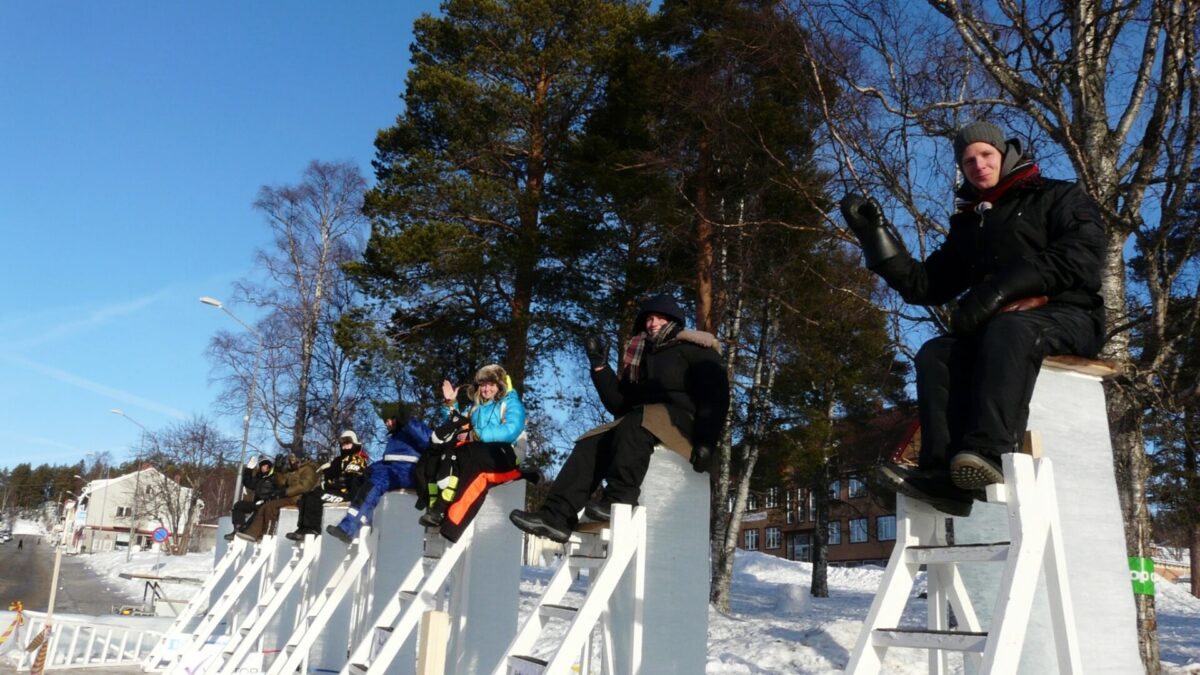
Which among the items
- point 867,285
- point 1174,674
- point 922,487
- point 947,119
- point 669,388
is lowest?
point 1174,674

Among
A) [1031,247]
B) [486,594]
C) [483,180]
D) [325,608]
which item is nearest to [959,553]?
[1031,247]

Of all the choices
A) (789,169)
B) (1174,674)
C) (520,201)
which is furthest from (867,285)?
(520,201)

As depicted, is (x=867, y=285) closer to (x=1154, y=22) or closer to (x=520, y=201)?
(x=1154, y=22)

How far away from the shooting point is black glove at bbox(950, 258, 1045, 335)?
2908mm

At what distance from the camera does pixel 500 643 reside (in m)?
5.78

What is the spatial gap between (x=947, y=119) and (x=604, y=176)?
7.43 m

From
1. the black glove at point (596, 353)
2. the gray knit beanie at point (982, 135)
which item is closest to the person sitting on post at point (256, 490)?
the black glove at point (596, 353)

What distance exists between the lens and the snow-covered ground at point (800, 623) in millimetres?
9891

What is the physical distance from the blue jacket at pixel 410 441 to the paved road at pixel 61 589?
17.9 metres

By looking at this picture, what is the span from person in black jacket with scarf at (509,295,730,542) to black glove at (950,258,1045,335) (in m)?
1.72

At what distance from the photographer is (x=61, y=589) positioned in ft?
100

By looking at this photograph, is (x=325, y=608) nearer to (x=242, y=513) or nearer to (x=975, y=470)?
(x=975, y=470)

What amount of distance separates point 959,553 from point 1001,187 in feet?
4.34

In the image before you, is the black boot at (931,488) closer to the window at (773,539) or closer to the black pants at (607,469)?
the black pants at (607,469)
